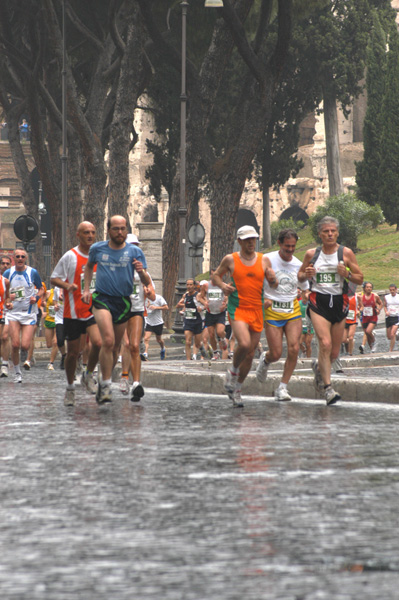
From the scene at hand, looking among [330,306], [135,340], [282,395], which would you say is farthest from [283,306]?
[135,340]

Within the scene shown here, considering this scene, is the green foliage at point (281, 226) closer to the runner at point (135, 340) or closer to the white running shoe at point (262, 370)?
the runner at point (135, 340)

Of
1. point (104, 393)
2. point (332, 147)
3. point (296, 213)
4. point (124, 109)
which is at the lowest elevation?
point (104, 393)

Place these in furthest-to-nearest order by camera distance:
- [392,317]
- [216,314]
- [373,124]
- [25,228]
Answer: [373,124] < [392,317] < [25,228] < [216,314]

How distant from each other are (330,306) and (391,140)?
134 feet

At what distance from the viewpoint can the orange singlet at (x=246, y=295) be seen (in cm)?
1026

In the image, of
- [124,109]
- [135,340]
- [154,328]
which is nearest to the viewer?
[135,340]

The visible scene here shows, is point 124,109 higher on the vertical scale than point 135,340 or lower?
higher

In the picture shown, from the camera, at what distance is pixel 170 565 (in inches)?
154

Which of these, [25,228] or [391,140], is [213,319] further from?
[391,140]

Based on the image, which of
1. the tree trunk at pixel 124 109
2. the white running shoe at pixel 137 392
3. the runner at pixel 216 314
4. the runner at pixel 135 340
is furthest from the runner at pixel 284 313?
the tree trunk at pixel 124 109

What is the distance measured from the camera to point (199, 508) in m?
4.98

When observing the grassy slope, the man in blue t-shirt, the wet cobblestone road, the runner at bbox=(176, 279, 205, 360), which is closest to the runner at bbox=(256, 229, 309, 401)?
the man in blue t-shirt

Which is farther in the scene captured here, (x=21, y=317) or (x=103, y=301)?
(x=21, y=317)

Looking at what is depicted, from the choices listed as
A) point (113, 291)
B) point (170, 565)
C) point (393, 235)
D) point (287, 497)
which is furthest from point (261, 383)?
point (393, 235)
